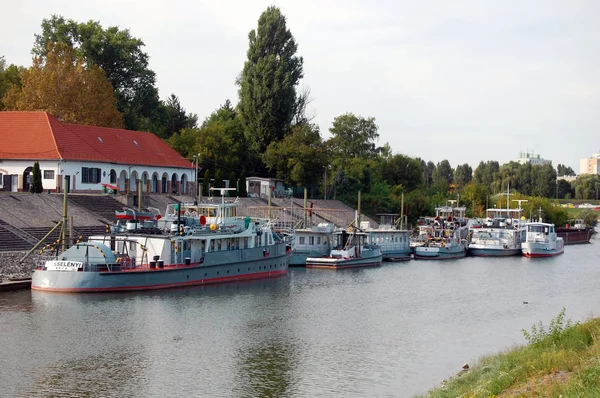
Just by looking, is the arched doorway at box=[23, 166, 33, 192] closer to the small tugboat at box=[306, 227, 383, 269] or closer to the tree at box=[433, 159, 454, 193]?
the small tugboat at box=[306, 227, 383, 269]

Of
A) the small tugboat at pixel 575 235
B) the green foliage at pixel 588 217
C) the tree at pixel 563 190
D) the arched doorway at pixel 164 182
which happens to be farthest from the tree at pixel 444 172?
the arched doorway at pixel 164 182

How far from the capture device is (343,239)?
65625mm

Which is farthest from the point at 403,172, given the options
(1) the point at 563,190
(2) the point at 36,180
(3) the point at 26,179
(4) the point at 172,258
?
(1) the point at 563,190

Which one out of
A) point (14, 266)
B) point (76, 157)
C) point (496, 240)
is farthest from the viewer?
point (496, 240)

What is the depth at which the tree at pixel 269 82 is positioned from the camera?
9188 centimetres

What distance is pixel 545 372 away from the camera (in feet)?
64.2

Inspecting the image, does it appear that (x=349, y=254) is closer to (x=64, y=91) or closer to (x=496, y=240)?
(x=496, y=240)

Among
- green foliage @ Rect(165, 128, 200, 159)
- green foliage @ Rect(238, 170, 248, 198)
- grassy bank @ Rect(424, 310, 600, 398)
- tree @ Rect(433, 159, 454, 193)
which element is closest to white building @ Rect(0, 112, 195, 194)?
green foliage @ Rect(238, 170, 248, 198)

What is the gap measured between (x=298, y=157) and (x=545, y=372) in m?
73.0

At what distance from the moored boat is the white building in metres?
19.0

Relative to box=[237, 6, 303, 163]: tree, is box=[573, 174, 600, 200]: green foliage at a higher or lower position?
lower

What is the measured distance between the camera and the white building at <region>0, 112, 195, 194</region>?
6594 centimetres

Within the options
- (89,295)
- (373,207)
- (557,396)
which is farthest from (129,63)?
(557,396)

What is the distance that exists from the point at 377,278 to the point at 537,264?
2271 centimetres
